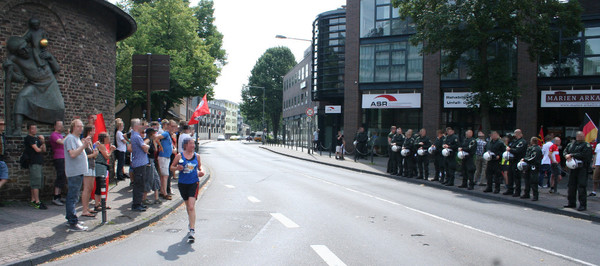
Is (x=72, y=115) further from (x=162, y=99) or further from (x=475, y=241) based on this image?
(x=162, y=99)

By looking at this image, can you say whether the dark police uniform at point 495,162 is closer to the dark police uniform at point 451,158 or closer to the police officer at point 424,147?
the dark police uniform at point 451,158

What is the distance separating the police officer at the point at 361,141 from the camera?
23.4 m

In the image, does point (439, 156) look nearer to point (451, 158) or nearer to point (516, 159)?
point (451, 158)

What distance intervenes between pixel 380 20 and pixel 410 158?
42.9 feet

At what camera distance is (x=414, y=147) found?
15969mm

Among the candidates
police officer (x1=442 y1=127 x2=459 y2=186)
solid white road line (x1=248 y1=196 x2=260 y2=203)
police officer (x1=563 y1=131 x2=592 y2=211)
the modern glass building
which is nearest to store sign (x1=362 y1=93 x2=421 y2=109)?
the modern glass building

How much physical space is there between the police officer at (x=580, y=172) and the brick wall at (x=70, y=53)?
38.7ft

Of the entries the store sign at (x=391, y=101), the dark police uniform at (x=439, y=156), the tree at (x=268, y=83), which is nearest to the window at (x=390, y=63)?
the store sign at (x=391, y=101)

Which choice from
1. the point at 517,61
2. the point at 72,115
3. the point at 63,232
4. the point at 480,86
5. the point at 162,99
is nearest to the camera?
the point at 63,232

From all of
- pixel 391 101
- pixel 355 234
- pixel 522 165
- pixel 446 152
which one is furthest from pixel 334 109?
pixel 355 234

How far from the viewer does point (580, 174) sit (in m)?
9.88

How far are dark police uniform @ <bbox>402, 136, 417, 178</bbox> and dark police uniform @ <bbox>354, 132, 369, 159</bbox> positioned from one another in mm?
6851

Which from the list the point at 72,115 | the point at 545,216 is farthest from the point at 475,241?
the point at 72,115

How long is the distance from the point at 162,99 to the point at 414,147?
22.7 metres
